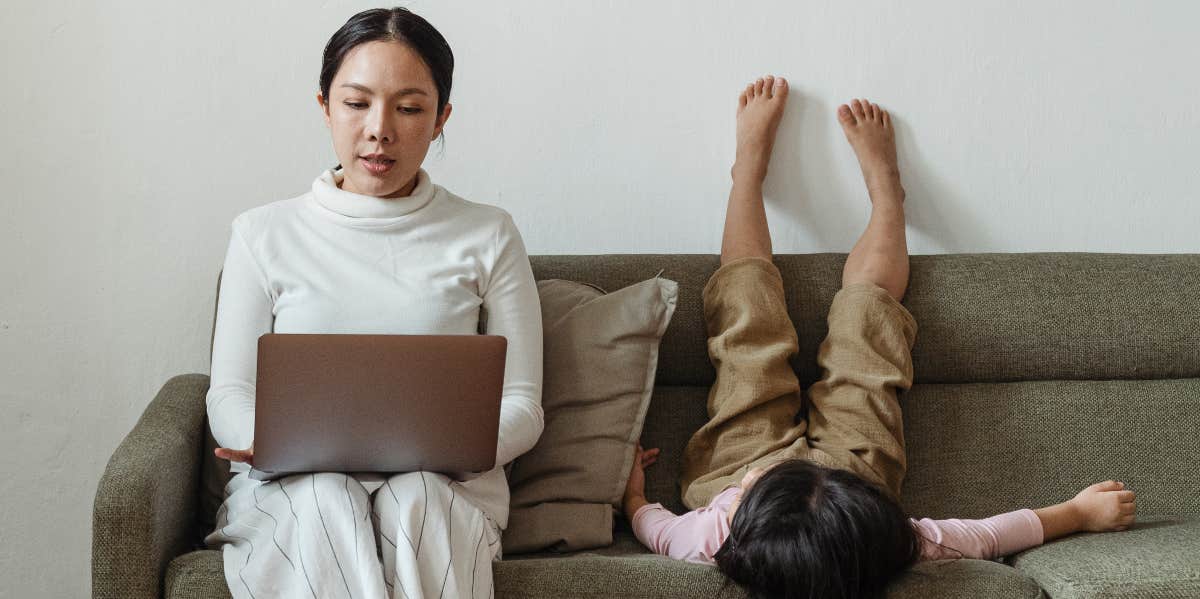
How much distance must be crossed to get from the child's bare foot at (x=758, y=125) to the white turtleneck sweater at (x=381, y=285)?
0.56 meters

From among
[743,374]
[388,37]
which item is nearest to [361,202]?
[388,37]

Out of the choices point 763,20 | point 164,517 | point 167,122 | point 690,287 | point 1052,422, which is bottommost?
point 164,517

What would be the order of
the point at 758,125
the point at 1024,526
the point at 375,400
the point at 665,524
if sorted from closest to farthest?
1. the point at 375,400
2. the point at 1024,526
3. the point at 665,524
4. the point at 758,125

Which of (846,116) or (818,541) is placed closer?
(818,541)

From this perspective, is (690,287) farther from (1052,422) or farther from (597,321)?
(1052,422)

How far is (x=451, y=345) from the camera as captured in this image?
→ 1376 millimetres

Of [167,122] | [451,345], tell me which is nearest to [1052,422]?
[451,345]

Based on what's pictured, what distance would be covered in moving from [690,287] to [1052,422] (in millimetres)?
656

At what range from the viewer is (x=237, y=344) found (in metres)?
1.68

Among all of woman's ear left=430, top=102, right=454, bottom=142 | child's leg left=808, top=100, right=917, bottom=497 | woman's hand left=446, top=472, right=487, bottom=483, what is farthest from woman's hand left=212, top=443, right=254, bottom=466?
child's leg left=808, top=100, right=917, bottom=497

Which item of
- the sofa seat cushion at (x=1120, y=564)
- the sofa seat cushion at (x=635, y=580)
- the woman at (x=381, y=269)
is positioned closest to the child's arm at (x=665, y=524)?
the sofa seat cushion at (x=635, y=580)

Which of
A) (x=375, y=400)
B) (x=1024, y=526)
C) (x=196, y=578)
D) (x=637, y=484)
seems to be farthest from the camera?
(x=637, y=484)

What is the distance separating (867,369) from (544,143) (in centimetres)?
76

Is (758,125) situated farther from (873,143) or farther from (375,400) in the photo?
(375,400)
